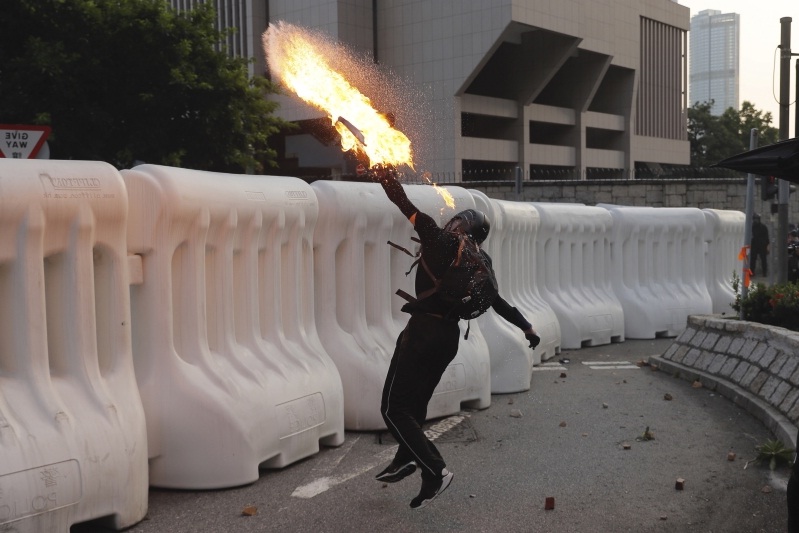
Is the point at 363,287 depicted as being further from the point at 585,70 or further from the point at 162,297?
the point at 585,70

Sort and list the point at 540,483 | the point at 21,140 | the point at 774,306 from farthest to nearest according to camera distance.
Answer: the point at 21,140, the point at 774,306, the point at 540,483

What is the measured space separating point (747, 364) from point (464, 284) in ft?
15.0

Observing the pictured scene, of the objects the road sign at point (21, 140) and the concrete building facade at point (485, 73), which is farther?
the concrete building facade at point (485, 73)

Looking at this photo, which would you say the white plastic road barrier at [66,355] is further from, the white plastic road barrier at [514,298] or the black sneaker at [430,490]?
the white plastic road barrier at [514,298]

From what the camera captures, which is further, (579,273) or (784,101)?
Answer: (784,101)

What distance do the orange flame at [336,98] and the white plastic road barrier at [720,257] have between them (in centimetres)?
935

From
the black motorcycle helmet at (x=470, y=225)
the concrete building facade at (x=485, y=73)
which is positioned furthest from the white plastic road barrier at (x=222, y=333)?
the concrete building facade at (x=485, y=73)

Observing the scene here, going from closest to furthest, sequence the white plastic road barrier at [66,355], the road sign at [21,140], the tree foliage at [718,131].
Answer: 1. the white plastic road barrier at [66,355]
2. the road sign at [21,140]
3. the tree foliage at [718,131]

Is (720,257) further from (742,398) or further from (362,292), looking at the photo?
(362,292)

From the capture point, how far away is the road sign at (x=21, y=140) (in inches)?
397

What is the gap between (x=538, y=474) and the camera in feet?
20.3

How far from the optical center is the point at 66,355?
512cm

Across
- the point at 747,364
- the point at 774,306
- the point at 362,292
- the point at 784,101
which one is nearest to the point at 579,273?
the point at 774,306

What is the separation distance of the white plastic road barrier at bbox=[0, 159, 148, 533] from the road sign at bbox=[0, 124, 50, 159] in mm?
5468
